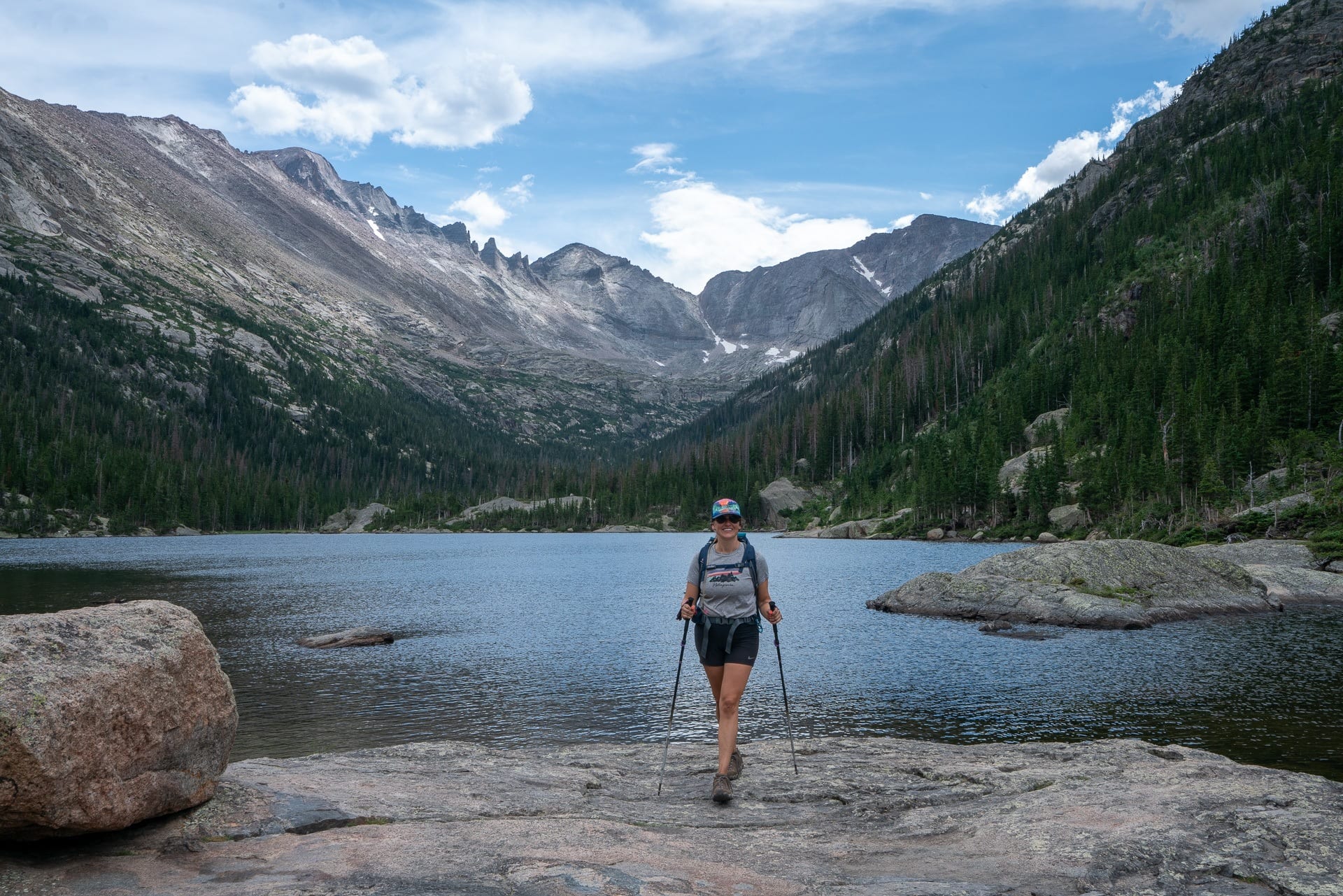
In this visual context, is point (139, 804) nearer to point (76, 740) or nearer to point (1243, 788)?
point (76, 740)

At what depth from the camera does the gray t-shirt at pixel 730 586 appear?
12875 millimetres

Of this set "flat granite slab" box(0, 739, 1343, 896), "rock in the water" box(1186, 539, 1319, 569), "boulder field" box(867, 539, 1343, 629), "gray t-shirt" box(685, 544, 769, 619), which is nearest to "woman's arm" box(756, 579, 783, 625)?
"gray t-shirt" box(685, 544, 769, 619)

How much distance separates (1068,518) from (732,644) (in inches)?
3803

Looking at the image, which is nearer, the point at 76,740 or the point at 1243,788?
the point at 76,740

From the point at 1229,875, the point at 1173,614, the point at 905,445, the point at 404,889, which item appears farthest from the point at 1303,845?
the point at 905,445

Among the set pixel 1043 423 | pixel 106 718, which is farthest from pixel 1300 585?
pixel 1043 423

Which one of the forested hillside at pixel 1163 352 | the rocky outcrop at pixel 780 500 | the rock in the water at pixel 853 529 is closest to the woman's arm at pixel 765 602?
the forested hillside at pixel 1163 352

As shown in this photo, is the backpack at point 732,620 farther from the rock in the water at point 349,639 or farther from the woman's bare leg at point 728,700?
the rock in the water at point 349,639

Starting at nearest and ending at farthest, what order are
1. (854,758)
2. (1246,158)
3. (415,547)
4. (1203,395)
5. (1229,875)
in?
(1229,875) < (854,758) < (1203,395) < (415,547) < (1246,158)

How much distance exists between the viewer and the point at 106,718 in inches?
354

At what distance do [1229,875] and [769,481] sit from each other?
193 metres

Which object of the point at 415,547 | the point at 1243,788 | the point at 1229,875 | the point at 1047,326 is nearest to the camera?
the point at 1229,875

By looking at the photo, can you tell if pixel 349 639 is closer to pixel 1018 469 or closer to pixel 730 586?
pixel 730 586

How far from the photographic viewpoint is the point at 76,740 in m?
8.59
